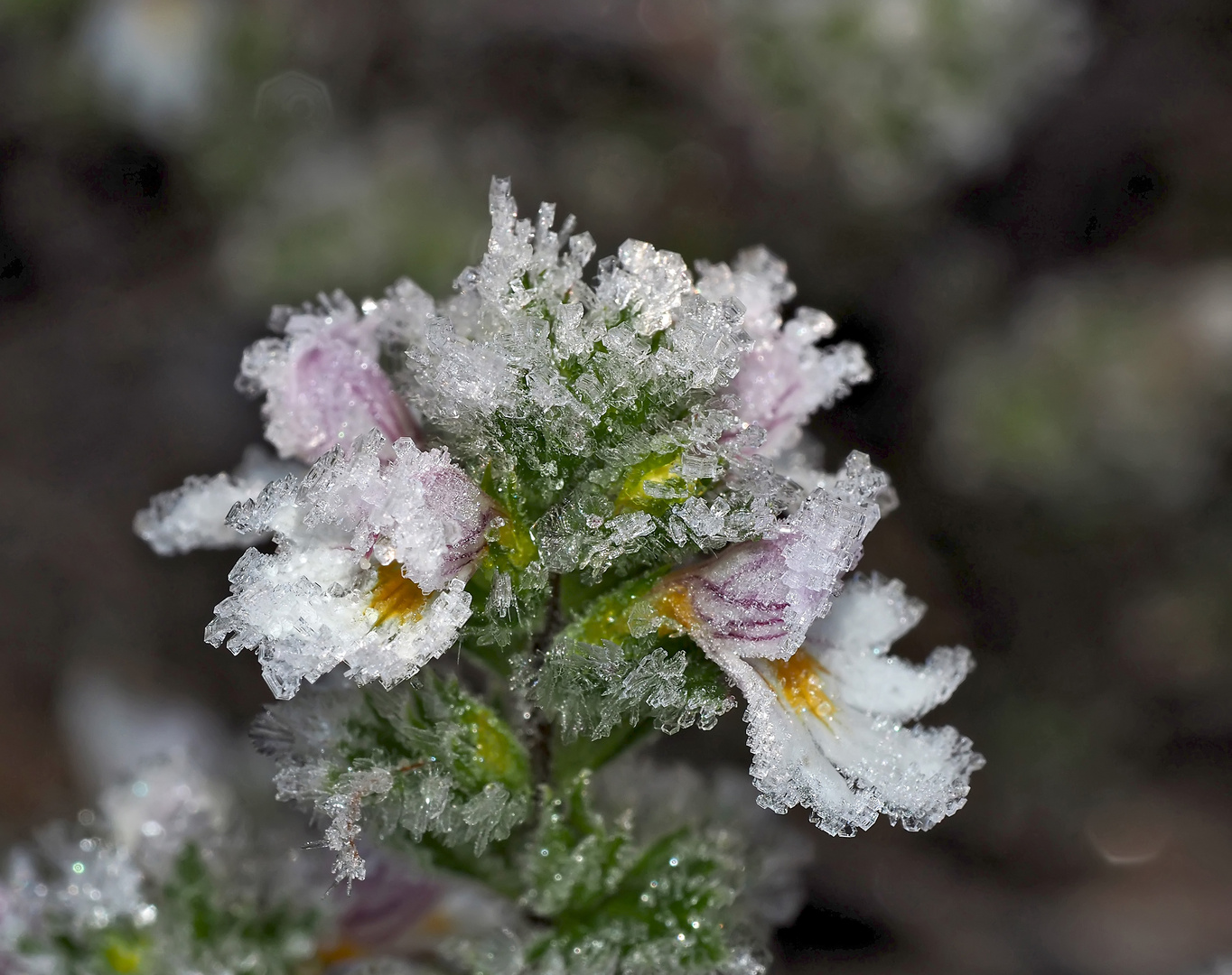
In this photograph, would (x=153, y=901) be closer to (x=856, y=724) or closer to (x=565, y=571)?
(x=565, y=571)

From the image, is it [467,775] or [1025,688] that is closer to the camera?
[467,775]

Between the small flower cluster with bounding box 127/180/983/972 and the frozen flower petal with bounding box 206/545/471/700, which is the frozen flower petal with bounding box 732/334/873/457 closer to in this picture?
the small flower cluster with bounding box 127/180/983/972

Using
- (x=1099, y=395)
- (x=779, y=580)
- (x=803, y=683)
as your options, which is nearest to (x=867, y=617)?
(x=803, y=683)

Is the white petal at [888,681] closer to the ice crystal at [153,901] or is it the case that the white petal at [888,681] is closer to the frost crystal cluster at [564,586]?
the frost crystal cluster at [564,586]

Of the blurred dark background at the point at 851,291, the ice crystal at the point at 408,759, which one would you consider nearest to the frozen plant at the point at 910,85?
the blurred dark background at the point at 851,291

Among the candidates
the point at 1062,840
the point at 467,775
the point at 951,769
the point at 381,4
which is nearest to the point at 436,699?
the point at 467,775

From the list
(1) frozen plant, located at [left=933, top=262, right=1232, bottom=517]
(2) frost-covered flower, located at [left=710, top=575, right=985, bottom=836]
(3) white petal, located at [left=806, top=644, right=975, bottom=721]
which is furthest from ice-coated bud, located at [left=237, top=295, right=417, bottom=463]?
(1) frozen plant, located at [left=933, top=262, right=1232, bottom=517]

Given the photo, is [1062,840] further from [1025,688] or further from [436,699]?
[436,699]
